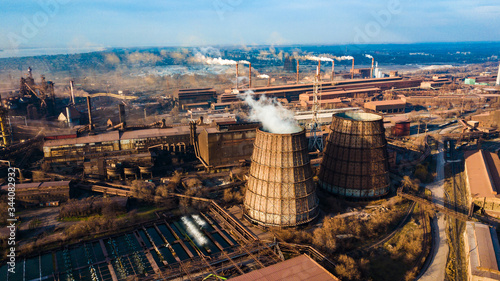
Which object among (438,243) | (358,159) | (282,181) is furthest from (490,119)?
(282,181)

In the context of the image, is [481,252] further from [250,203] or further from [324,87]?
[324,87]

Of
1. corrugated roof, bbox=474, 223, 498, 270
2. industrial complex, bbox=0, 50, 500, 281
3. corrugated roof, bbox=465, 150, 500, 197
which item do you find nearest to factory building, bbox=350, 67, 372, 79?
industrial complex, bbox=0, 50, 500, 281

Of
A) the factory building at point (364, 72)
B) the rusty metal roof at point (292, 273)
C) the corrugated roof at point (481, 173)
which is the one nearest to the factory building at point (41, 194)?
the rusty metal roof at point (292, 273)

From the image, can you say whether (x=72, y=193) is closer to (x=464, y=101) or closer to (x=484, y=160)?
(x=484, y=160)

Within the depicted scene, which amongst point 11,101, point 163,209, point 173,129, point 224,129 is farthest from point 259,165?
point 11,101

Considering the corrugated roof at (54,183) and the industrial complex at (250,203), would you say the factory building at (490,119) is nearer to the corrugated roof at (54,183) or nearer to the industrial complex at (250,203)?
the industrial complex at (250,203)

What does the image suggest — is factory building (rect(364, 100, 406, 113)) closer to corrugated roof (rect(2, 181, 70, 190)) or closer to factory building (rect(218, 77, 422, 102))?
factory building (rect(218, 77, 422, 102))
